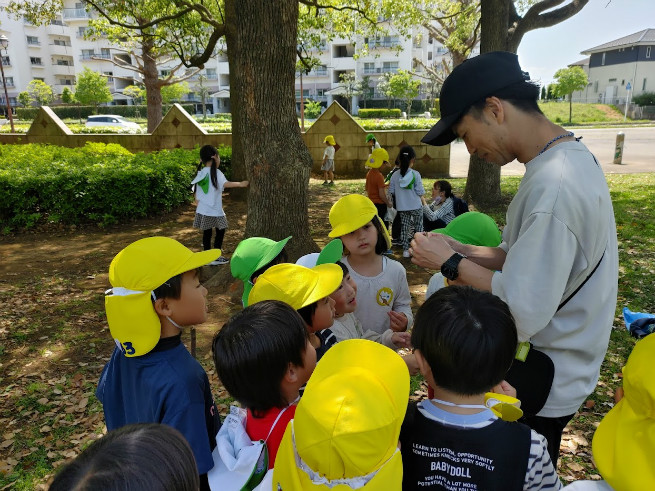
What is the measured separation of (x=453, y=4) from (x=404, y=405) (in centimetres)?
2213

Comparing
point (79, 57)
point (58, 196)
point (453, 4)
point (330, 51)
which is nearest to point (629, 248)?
point (58, 196)

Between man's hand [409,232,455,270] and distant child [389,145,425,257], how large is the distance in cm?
484

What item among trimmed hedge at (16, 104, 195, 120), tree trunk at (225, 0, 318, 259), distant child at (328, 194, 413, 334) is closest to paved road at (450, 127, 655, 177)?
tree trunk at (225, 0, 318, 259)

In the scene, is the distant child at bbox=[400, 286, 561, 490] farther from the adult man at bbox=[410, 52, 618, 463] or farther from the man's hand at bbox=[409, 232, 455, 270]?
the man's hand at bbox=[409, 232, 455, 270]

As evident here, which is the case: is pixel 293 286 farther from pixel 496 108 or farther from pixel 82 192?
pixel 82 192

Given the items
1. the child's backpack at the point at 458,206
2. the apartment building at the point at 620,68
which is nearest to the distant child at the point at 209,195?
the child's backpack at the point at 458,206

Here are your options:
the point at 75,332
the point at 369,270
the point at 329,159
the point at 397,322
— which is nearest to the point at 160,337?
the point at 397,322

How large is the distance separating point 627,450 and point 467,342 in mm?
441

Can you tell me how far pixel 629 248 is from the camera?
21.6 feet

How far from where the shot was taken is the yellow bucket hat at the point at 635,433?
106 centimetres

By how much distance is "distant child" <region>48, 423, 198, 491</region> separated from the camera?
0.86 m

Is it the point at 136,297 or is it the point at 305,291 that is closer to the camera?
the point at 136,297

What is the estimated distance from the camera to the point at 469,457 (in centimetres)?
126

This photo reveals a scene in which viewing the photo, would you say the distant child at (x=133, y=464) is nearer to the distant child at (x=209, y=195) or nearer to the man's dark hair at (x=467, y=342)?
the man's dark hair at (x=467, y=342)
